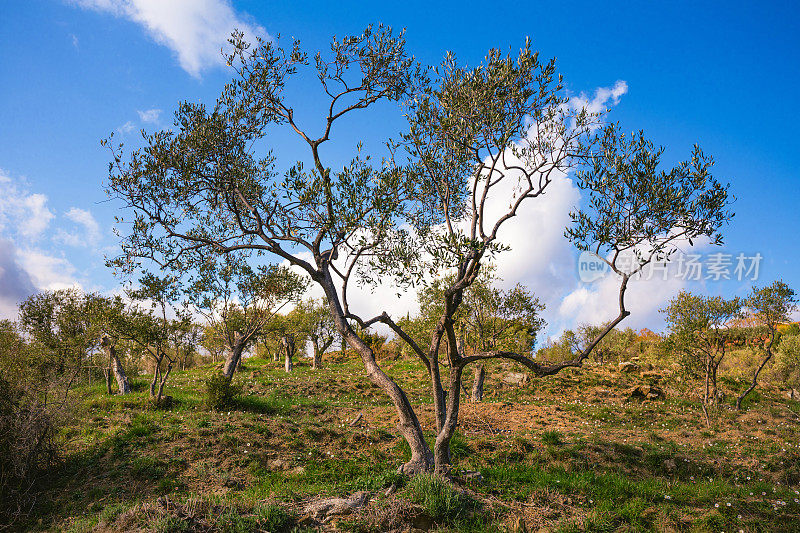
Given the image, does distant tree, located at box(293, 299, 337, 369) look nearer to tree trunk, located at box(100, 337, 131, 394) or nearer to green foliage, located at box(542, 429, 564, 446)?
tree trunk, located at box(100, 337, 131, 394)

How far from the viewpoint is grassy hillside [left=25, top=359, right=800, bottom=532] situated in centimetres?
973

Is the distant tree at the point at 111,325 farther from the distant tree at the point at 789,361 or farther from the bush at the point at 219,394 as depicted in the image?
the distant tree at the point at 789,361

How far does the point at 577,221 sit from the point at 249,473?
45.8 ft

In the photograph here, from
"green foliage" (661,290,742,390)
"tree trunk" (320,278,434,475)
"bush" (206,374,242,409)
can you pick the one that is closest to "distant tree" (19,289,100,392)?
"bush" (206,374,242,409)

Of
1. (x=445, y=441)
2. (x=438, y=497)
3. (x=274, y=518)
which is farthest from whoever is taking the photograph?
(x=445, y=441)

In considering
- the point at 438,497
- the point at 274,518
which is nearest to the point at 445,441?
the point at 438,497

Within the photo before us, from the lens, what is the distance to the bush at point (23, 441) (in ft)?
39.5

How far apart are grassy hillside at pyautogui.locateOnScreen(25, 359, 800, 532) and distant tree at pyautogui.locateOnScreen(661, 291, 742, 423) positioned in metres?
3.22

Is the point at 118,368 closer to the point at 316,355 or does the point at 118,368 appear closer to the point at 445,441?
the point at 316,355

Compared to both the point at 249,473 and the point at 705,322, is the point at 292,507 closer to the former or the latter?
the point at 249,473

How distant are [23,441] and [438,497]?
517 inches

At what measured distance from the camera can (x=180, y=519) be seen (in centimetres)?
894

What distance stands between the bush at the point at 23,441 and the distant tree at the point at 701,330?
3367 centimetres

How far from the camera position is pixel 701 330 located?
26.8 metres
